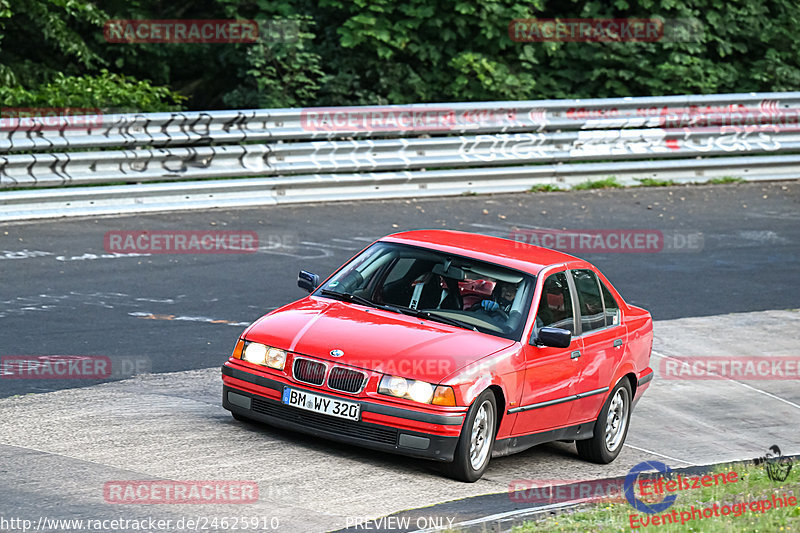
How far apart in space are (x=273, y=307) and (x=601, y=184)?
31.0 ft

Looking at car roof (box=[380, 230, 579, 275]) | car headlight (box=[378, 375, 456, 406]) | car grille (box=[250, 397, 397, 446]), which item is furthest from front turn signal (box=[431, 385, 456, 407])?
car roof (box=[380, 230, 579, 275])

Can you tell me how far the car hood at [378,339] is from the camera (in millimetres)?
7879

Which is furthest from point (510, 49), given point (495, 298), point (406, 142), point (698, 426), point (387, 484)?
point (387, 484)

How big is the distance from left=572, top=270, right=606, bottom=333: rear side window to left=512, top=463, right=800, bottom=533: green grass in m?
1.67

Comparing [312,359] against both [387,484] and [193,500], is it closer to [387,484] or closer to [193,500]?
[387,484]

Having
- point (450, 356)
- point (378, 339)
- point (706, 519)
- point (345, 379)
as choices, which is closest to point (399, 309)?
point (378, 339)

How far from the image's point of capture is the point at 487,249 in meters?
9.26

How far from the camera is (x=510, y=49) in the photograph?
22828mm

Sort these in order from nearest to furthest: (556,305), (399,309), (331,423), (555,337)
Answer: (331,423), (555,337), (399,309), (556,305)

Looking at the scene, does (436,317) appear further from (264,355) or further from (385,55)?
(385,55)

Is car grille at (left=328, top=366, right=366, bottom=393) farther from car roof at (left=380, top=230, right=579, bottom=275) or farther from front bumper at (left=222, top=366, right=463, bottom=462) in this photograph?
car roof at (left=380, top=230, right=579, bottom=275)

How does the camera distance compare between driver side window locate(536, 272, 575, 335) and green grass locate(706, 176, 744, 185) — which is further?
green grass locate(706, 176, 744, 185)

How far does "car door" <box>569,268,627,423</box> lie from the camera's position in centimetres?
905

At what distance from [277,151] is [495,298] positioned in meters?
9.27
